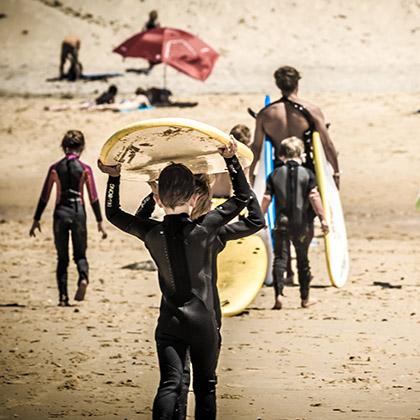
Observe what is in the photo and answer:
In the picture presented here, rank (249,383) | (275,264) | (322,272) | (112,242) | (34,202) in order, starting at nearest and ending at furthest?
(249,383) < (275,264) < (322,272) < (112,242) < (34,202)

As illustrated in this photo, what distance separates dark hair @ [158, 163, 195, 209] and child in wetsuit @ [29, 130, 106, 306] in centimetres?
515

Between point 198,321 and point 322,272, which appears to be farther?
point 322,272

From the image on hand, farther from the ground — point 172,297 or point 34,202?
point 34,202

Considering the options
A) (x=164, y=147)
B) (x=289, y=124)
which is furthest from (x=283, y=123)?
(x=164, y=147)

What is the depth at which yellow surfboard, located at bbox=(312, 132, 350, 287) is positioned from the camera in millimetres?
12070

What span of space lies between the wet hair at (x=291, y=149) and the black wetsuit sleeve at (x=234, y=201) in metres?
4.82

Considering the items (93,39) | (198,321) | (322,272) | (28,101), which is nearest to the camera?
(198,321)

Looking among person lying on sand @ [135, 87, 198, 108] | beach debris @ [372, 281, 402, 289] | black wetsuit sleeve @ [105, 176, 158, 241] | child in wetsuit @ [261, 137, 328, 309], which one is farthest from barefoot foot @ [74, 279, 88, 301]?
person lying on sand @ [135, 87, 198, 108]

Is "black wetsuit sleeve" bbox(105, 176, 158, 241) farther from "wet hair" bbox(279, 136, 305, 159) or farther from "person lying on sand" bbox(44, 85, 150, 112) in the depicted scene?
"person lying on sand" bbox(44, 85, 150, 112)

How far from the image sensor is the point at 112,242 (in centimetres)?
1709

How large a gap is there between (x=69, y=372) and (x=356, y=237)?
8.92 meters

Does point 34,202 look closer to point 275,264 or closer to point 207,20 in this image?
point 275,264

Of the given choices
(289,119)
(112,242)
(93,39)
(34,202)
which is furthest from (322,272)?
(93,39)

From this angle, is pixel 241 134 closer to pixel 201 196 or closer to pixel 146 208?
pixel 146 208
